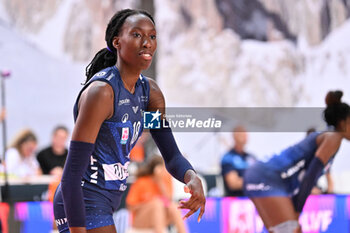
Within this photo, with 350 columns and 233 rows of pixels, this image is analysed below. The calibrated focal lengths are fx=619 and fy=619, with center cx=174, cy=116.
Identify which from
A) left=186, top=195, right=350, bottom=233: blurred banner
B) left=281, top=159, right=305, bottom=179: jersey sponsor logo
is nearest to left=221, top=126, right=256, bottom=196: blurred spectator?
left=186, top=195, right=350, bottom=233: blurred banner

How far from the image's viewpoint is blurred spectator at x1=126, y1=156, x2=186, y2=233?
5.88 metres

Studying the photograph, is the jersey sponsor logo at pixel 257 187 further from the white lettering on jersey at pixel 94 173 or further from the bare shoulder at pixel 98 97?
the bare shoulder at pixel 98 97

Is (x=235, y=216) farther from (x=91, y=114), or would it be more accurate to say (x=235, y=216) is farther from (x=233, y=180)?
(x=91, y=114)

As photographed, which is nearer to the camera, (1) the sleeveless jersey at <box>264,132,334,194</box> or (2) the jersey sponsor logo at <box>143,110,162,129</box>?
(2) the jersey sponsor logo at <box>143,110,162,129</box>

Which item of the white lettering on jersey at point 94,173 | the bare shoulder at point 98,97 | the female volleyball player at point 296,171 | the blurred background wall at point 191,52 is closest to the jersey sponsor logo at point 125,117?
the bare shoulder at point 98,97

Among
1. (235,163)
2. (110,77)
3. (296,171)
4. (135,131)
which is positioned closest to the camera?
(110,77)

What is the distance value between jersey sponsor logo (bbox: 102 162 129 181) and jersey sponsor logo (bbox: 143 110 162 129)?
0.25m

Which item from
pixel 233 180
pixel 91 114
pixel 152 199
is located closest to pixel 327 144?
pixel 91 114

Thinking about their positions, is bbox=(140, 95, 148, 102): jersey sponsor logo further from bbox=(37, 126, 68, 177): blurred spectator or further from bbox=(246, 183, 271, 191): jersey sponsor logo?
bbox=(37, 126, 68, 177): blurred spectator

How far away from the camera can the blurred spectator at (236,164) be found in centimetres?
533

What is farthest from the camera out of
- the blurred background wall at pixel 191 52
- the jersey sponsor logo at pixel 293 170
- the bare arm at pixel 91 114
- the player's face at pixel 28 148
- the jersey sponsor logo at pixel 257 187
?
the blurred background wall at pixel 191 52

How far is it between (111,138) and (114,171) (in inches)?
5.8

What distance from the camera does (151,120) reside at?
2.85 m

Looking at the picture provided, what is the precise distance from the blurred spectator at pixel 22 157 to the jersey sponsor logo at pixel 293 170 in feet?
8.59
